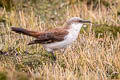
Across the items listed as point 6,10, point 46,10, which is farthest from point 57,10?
point 6,10

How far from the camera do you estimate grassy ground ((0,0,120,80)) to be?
6.57 meters

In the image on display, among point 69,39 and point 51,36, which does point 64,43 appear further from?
point 51,36

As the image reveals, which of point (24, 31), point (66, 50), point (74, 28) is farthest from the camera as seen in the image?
point (66, 50)

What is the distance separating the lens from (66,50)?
8.21 m

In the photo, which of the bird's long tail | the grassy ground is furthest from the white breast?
the bird's long tail

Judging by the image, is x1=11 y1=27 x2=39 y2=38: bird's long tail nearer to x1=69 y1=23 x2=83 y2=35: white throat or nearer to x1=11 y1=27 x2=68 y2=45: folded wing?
x1=11 y1=27 x2=68 y2=45: folded wing

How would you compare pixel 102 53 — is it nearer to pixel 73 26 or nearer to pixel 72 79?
pixel 73 26

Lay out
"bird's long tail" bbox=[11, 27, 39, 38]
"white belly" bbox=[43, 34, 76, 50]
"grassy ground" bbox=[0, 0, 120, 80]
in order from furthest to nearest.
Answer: "white belly" bbox=[43, 34, 76, 50] < "bird's long tail" bbox=[11, 27, 39, 38] < "grassy ground" bbox=[0, 0, 120, 80]

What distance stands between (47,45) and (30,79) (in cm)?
233

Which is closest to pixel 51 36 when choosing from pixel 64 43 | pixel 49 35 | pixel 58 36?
pixel 49 35

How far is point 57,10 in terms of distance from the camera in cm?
1198

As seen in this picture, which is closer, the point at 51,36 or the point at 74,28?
the point at 51,36

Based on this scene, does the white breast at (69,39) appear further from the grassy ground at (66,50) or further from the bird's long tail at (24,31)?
the bird's long tail at (24,31)

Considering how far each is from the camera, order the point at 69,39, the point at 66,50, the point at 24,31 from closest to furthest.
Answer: the point at 24,31 < the point at 69,39 < the point at 66,50
